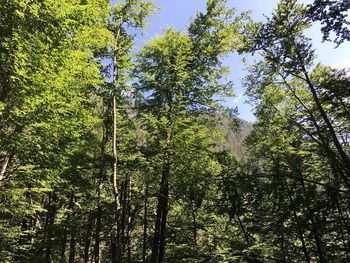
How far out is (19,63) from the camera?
8.04 metres

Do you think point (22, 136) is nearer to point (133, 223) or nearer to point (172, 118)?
Answer: point (172, 118)

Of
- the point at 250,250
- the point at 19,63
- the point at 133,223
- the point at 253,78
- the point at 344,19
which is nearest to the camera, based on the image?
the point at 19,63

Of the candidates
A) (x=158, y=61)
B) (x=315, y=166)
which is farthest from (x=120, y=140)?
(x=315, y=166)

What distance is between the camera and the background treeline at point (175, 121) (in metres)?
7.92

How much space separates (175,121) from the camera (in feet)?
36.2

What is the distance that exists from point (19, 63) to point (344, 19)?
989 centimetres

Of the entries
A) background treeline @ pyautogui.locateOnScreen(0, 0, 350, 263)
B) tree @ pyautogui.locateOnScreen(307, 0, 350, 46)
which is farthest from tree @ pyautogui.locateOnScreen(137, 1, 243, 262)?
tree @ pyautogui.locateOnScreen(307, 0, 350, 46)

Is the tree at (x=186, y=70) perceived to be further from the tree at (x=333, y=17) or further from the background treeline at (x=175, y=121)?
the tree at (x=333, y=17)

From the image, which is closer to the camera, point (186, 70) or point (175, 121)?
point (175, 121)

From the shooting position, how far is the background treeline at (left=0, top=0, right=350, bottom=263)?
792cm

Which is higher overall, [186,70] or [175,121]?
[186,70]

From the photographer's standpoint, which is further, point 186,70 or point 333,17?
point 186,70

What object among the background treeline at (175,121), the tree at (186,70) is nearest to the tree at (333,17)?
the background treeline at (175,121)

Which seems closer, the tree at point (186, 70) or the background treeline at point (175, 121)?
the background treeline at point (175, 121)
